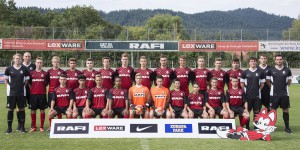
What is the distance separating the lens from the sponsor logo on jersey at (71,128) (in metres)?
7.59

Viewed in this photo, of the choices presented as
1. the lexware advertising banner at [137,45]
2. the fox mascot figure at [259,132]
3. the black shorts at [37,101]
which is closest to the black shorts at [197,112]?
the fox mascot figure at [259,132]

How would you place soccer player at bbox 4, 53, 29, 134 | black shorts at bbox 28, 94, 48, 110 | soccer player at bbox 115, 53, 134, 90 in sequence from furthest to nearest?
1. soccer player at bbox 115, 53, 134, 90
2. black shorts at bbox 28, 94, 48, 110
3. soccer player at bbox 4, 53, 29, 134

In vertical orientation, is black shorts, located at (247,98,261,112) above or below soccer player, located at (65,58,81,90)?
below

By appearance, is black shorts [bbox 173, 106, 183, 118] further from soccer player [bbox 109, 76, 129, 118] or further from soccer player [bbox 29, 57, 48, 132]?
soccer player [bbox 29, 57, 48, 132]

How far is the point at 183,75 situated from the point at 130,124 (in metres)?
1.99

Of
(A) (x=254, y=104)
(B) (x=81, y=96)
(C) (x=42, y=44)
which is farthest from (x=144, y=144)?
(C) (x=42, y=44)

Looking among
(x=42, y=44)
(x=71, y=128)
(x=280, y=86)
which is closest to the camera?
(x=71, y=128)

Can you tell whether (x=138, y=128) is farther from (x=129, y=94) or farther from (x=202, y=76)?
(x=202, y=76)

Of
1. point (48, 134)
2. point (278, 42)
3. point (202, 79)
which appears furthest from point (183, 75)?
point (278, 42)

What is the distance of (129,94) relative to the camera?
848 cm

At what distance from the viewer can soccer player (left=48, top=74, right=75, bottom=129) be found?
327 inches

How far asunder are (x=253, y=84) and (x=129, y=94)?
270 cm

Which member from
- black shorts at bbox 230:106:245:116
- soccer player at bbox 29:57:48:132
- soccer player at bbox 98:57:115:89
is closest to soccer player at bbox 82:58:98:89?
soccer player at bbox 98:57:115:89

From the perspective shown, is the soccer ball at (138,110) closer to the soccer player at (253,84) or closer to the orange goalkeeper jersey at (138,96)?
the orange goalkeeper jersey at (138,96)
